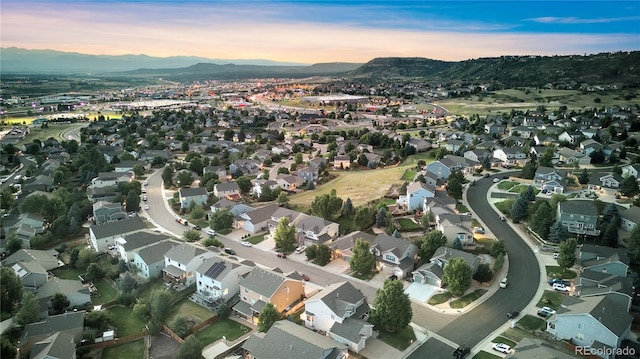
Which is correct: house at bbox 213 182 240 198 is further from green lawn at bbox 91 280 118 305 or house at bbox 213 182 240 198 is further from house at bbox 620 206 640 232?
house at bbox 620 206 640 232

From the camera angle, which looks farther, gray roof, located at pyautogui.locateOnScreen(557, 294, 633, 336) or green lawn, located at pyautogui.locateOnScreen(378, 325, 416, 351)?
green lawn, located at pyautogui.locateOnScreen(378, 325, 416, 351)

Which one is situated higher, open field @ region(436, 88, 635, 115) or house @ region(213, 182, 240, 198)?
open field @ region(436, 88, 635, 115)

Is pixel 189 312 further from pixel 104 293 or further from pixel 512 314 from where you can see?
pixel 512 314

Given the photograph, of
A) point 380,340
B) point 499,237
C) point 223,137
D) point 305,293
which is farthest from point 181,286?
point 223,137

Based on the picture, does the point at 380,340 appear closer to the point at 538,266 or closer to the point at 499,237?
the point at 538,266

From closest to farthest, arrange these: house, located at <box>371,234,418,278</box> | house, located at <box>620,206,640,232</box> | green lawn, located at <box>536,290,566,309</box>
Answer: green lawn, located at <box>536,290,566,309</box> → house, located at <box>371,234,418,278</box> → house, located at <box>620,206,640,232</box>

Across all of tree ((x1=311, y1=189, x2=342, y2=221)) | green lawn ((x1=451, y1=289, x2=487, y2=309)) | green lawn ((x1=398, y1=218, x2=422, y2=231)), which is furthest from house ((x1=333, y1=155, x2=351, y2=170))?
green lawn ((x1=451, y1=289, x2=487, y2=309))

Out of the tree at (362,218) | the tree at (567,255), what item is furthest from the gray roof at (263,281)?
the tree at (567,255)
